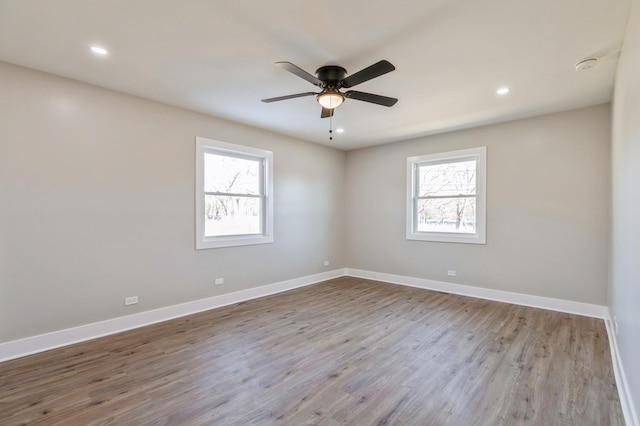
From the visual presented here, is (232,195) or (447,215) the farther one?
(447,215)

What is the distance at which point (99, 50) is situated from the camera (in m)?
2.57

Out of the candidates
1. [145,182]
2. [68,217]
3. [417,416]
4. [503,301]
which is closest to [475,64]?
[417,416]

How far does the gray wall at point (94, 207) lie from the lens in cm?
283

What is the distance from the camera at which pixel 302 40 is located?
2393 mm

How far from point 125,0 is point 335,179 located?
4662 millimetres

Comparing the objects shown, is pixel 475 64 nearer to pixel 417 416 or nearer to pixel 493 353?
pixel 493 353

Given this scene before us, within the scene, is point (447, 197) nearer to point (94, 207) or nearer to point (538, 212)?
point (538, 212)

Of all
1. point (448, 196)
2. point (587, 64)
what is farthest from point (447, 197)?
point (587, 64)

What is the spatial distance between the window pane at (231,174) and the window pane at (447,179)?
3007 millimetres

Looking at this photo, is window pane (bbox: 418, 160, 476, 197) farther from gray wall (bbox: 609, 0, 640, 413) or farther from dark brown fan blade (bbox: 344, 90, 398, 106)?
dark brown fan blade (bbox: 344, 90, 398, 106)

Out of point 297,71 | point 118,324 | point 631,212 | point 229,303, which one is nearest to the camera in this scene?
point 631,212

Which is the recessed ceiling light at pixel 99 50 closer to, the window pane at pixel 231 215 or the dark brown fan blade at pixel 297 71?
the dark brown fan blade at pixel 297 71

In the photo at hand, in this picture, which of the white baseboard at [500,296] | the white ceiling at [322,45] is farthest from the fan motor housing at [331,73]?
the white baseboard at [500,296]

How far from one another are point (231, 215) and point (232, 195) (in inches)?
12.2
